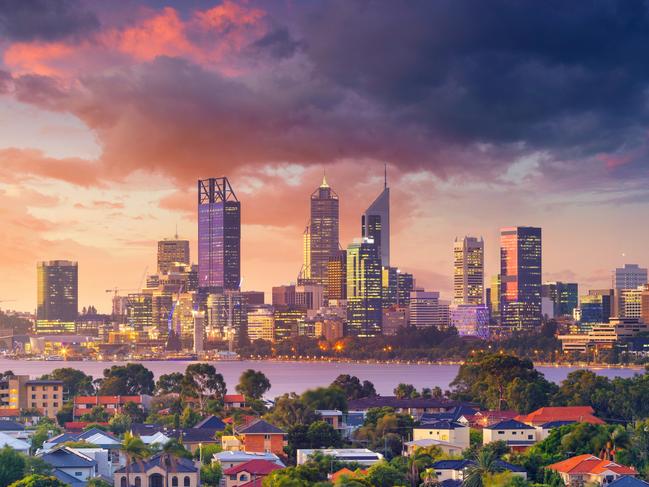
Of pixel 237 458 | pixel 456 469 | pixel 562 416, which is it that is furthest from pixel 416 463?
pixel 562 416

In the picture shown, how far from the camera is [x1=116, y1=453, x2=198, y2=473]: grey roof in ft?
124

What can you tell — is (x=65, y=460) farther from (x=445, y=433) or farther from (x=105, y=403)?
(x=105, y=403)

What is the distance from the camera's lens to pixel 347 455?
4128 centimetres

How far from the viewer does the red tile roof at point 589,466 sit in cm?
3725

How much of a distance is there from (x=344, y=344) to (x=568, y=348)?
33675 millimetres

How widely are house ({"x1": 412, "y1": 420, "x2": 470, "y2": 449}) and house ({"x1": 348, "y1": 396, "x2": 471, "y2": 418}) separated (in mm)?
11723

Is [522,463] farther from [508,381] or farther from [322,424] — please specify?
[508,381]

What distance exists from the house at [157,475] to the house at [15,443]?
15.4 ft

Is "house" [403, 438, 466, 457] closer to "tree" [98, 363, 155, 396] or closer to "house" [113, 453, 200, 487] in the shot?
"house" [113, 453, 200, 487]

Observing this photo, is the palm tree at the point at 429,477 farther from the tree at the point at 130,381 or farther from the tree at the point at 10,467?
the tree at the point at 130,381

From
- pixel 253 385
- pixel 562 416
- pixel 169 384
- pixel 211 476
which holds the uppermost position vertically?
pixel 253 385

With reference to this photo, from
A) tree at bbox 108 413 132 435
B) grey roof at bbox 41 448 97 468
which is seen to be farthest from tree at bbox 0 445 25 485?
tree at bbox 108 413 132 435

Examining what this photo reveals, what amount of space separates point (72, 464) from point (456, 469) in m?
10.3

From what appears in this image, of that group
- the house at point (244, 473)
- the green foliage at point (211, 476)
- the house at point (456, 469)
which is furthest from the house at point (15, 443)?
the house at point (456, 469)
